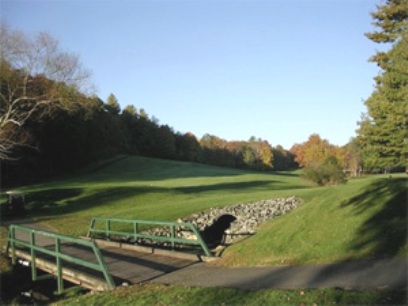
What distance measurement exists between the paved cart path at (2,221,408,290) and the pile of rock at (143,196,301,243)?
8285 mm

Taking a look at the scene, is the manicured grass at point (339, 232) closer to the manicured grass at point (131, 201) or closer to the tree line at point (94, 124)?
the manicured grass at point (131, 201)

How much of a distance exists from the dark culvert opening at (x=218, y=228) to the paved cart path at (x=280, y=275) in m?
9.41

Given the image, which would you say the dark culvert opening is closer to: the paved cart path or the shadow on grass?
the paved cart path

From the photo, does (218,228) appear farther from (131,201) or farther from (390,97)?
(390,97)

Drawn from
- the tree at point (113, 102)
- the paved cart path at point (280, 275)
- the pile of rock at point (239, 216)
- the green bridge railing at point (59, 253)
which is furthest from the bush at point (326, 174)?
the tree at point (113, 102)

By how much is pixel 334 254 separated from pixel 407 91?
29054mm

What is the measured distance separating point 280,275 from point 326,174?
32129mm

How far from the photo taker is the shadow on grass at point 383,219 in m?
9.53

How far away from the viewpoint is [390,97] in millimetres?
37250

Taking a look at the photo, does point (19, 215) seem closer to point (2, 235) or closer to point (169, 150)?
point (2, 235)

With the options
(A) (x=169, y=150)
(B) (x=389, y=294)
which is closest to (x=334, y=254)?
(B) (x=389, y=294)

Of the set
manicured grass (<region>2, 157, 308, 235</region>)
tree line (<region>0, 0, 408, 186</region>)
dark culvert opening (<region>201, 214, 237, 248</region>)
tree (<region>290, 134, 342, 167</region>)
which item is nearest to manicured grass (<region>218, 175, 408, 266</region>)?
dark culvert opening (<region>201, 214, 237, 248</region>)

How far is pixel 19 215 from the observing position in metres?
28.7

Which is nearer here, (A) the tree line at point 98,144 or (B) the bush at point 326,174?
(B) the bush at point 326,174
